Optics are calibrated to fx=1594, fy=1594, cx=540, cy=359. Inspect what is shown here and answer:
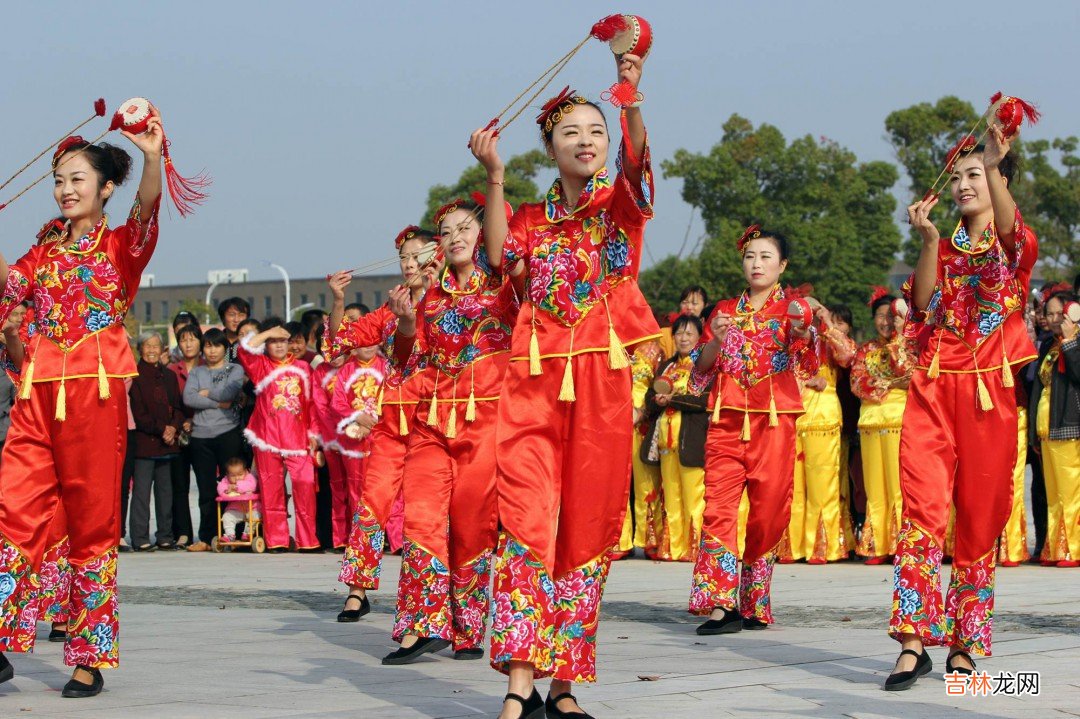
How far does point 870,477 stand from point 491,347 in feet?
15.8

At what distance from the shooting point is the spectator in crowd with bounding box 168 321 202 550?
13.7m

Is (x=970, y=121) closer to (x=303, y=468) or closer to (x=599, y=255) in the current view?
(x=303, y=468)

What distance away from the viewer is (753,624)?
8.05 m

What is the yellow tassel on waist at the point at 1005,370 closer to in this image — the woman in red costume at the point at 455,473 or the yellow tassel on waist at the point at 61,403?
the woman in red costume at the point at 455,473

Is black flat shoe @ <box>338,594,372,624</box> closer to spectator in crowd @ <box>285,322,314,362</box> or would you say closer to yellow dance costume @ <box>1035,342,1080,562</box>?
yellow dance costume @ <box>1035,342,1080,562</box>

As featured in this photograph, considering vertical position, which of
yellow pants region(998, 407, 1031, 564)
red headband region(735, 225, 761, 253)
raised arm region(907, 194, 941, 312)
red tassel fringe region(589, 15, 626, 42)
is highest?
red tassel fringe region(589, 15, 626, 42)

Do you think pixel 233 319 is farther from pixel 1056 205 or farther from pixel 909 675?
pixel 1056 205

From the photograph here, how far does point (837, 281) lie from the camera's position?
130 ft

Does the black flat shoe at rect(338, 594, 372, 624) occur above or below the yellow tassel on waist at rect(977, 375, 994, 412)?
below

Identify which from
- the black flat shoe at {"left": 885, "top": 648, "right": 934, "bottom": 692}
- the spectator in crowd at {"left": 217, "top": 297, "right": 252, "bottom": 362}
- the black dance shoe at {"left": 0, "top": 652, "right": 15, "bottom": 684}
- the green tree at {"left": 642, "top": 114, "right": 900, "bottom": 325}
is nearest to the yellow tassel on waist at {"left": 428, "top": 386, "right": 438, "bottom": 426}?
the black dance shoe at {"left": 0, "top": 652, "right": 15, "bottom": 684}

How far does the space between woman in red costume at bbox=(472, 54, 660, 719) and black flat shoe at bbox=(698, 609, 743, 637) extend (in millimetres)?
2683

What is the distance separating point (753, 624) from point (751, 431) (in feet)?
3.27

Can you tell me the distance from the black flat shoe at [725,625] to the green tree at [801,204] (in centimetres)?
3122

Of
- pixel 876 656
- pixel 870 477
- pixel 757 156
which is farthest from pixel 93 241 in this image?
pixel 757 156
